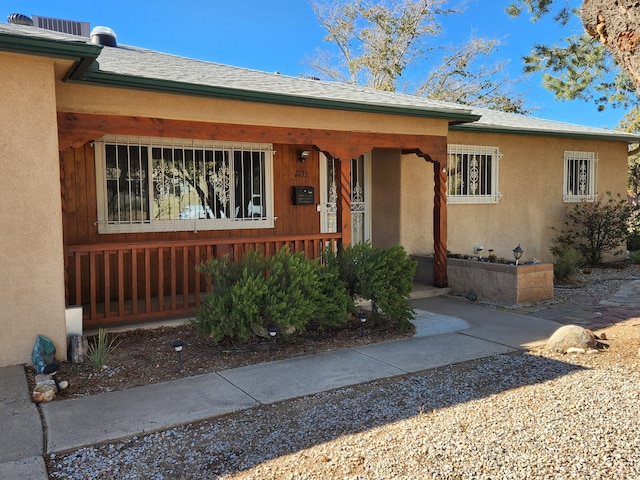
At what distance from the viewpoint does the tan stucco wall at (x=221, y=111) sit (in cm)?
575

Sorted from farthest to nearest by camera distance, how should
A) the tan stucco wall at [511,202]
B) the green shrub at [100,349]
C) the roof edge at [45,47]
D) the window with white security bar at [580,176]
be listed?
1. the window with white security bar at [580,176]
2. the tan stucco wall at [511,202]
3. the green shrub at [100,349]
4. the roof edge at [45,47]

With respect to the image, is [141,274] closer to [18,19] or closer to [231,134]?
[231,134]

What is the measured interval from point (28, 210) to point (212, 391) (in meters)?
2.42

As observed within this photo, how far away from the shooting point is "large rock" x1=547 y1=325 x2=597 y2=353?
215 inches

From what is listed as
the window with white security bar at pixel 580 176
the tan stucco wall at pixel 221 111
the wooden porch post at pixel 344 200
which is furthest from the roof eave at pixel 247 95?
the window with white security bar at pixel 580 176

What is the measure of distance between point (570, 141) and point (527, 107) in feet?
54.5

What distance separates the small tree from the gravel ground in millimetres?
7597

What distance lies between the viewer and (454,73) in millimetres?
25719

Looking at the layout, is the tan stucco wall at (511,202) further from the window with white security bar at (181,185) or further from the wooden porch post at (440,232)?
the window with white security bar at (181,185)

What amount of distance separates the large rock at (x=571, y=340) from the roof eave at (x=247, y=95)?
377cm

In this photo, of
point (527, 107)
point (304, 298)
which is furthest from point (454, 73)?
point (304, 298)

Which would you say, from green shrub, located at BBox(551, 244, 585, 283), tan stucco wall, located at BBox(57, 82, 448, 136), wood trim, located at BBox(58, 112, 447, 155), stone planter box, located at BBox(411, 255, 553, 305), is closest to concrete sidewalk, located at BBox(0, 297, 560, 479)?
stone planter box, located at BBox(411, 255, 553, 305)

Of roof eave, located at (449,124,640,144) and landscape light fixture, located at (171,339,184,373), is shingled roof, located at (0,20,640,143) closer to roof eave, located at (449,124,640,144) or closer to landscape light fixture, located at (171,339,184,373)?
roof eave, located at (449,124,640,144)

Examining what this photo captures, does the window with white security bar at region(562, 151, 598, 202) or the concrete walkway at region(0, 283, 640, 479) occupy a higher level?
the window with white security bar at region(562, 151, 598, 202)
